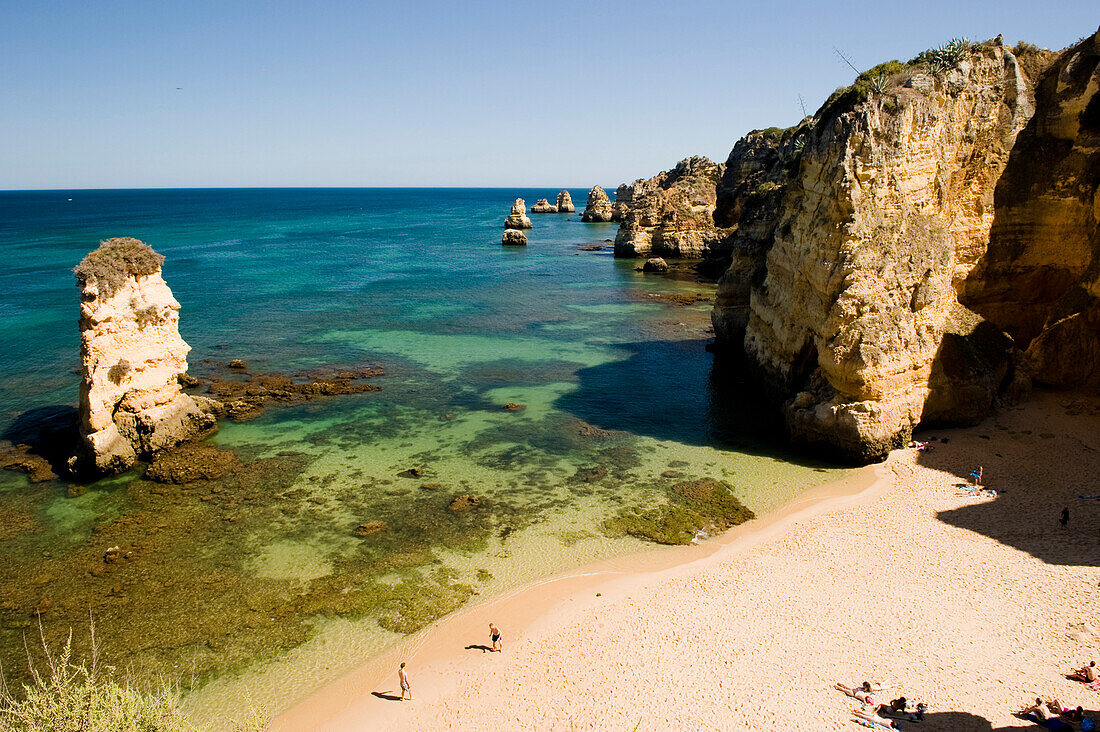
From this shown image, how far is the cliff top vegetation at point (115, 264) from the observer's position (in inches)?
993

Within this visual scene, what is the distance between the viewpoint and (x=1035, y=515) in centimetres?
2023

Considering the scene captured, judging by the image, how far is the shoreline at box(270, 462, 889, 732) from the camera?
1461 cm

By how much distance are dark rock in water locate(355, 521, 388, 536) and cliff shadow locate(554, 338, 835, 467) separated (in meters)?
11.5

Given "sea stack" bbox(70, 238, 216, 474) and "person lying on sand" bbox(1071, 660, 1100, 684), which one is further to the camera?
"sea stack" bbox(70, 238, 216, 474)

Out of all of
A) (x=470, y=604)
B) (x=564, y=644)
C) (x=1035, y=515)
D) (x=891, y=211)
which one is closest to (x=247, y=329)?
(x=470, y=604)

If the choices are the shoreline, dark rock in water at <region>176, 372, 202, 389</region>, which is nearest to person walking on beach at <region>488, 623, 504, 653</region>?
the shoreline

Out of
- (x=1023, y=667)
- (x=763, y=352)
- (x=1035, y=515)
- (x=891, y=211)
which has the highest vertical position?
(x=891, y=211)

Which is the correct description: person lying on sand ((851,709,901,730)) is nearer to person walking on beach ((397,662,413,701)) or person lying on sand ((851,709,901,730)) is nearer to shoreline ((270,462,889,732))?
shoreline ((270,462,889,732))

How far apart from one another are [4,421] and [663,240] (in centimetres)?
6821

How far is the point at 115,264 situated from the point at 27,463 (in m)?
8.73

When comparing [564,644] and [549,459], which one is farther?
[549,459]

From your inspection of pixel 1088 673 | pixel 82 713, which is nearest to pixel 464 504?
pixel 82 713

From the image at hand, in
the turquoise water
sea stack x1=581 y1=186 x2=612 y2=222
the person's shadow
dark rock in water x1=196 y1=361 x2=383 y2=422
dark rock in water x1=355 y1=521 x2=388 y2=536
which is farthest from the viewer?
sea stack x1=581 y1=186 x2=612 y2=222

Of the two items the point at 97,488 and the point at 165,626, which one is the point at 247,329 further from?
the point at 165,626
